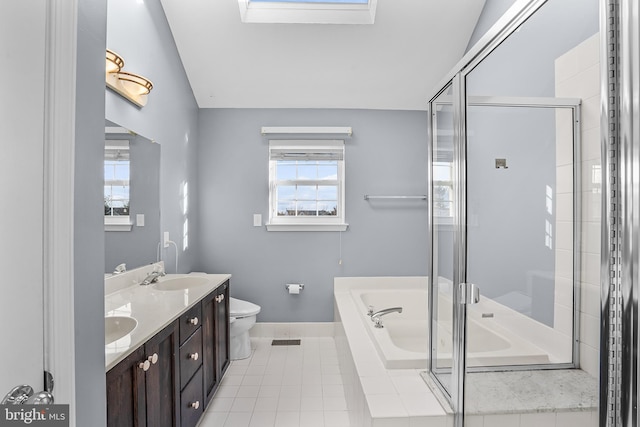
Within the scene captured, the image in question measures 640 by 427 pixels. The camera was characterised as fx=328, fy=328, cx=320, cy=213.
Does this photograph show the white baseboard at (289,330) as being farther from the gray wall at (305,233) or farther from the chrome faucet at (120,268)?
the chrome faucet at (120,268)

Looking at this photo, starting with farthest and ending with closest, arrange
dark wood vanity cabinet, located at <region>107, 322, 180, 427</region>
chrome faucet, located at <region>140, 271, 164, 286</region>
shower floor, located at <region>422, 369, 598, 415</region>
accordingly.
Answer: chrome faucet, located at <region>140, 271, 164, 286</region> → dark wood vanity cabinet, located at <region>107, 322, 180, 427</region> → shower floor, located at <region>422, 369, 598, 415</region>

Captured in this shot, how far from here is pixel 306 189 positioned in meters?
3.34

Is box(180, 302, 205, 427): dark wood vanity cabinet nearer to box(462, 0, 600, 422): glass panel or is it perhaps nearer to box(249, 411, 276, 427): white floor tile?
box(249, 411, 276, 427): white floor tile

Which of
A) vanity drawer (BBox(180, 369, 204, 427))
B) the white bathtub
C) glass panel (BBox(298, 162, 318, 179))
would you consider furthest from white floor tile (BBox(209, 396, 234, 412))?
glass panel (BBox(298, 162, 318, 179))

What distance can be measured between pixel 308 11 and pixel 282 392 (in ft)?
9.27

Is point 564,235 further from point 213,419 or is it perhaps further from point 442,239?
point 213,419

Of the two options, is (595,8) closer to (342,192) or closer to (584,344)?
(584,344)

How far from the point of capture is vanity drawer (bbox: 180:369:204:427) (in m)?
1.68

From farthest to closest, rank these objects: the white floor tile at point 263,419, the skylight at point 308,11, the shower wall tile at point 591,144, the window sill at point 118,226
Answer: the skylight at point 308,11 → the white floor tile at point 263,419 → the window sill at point 118,226 → the shower wall tile at point 591,144

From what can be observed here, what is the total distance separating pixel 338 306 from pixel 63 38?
2.55 m

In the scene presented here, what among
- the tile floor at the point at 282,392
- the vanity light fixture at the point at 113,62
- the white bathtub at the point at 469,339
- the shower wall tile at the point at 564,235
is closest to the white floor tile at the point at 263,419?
the tile floor at the point at 282,392

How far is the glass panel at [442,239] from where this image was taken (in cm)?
146

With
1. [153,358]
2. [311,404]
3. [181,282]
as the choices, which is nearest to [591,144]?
[153,358]

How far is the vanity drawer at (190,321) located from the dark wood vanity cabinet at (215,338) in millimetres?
91
